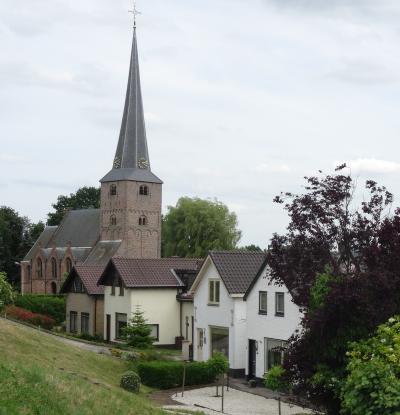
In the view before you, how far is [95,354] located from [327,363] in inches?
717

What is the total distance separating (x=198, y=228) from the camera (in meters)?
90.1

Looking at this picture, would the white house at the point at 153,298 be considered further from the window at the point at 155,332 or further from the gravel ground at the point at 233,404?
the gravel ground at the point at 233,404

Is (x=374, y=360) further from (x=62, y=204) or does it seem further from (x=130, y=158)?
(x=62, y=204)

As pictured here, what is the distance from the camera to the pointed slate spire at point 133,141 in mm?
91875

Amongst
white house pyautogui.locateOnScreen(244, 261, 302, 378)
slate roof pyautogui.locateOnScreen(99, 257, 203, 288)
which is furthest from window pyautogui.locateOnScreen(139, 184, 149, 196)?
white house pyautogui.locateOnScreen(244, 261, 302, 378)

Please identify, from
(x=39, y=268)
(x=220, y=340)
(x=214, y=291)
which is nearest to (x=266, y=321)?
(x=220, y=340)

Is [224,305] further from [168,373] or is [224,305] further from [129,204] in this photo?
[129,204]

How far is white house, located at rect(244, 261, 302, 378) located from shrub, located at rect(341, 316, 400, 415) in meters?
15.8

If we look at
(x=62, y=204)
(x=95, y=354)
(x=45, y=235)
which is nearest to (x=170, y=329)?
(x=95, y=354)

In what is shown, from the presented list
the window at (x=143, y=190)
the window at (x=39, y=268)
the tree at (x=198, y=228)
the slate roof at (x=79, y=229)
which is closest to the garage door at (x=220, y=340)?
the tree at (x=198, y=228)

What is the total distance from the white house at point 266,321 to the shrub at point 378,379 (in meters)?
15.8

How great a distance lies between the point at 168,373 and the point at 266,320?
5.25m

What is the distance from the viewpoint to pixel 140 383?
3384 cm

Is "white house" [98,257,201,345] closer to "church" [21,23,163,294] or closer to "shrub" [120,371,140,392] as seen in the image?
"shrub" [120,371,140,392]
